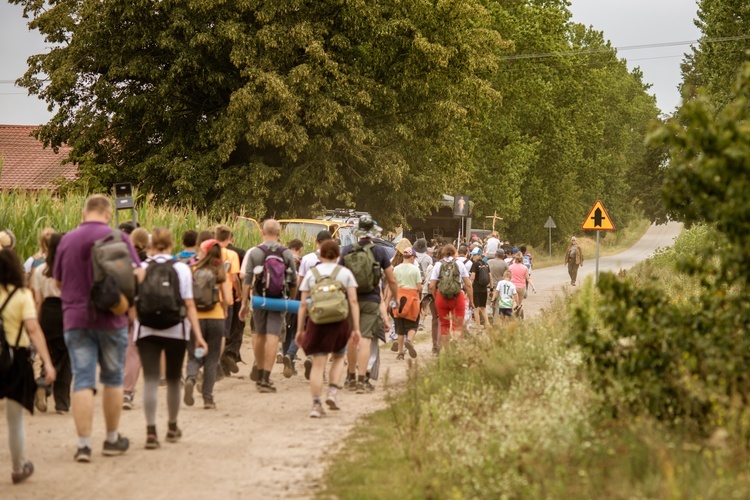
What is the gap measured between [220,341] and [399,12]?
87.0 ft

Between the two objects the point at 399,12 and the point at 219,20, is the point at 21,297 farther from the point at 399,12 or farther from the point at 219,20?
the point at 399,12

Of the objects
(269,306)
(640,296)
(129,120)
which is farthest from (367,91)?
(640,296)

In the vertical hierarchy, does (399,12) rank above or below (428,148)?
above

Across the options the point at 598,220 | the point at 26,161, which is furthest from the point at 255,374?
the point at 26,161

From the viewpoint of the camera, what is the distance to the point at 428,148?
40.3 meters

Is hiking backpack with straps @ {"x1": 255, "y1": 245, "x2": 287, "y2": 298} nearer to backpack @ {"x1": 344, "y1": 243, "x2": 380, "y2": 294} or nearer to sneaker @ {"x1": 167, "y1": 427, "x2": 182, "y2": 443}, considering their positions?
backpack @ {"x1": 344, "y1": 243, "x2": 380, "y2": 294}

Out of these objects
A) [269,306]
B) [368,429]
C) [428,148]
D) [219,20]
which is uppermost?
[219,20]

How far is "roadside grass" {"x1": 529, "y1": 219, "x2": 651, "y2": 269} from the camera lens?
68825 millimetres

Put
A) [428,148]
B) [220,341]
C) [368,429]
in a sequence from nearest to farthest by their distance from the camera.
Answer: [368,429]
[220,341]
[428,148]

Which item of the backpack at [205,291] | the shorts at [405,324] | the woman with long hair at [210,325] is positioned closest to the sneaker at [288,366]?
the shorts at [405,324]

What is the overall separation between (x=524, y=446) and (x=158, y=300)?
3635 mm

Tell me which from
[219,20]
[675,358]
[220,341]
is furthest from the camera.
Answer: [219,20]

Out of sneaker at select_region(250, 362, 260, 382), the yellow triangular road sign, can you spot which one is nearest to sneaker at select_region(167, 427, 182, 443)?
sneaker at select_region(250, 362, 260, 382)

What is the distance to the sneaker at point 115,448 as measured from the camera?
980 centimetres
